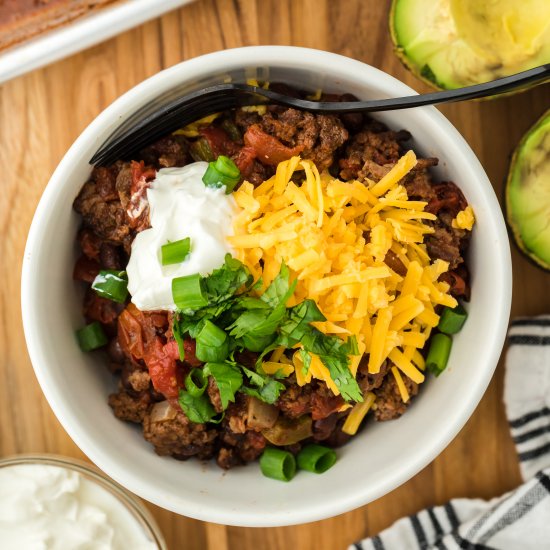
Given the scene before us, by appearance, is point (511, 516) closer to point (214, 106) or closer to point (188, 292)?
point (188, 292)

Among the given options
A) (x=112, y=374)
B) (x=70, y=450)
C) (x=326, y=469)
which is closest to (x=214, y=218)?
(x=112, y=374)

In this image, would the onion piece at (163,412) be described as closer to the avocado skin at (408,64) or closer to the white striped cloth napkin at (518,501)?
the white striped cloth napkin at (518,501)

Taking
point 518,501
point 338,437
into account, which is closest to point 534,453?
point 518,501

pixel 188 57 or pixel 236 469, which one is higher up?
pixel 188 57

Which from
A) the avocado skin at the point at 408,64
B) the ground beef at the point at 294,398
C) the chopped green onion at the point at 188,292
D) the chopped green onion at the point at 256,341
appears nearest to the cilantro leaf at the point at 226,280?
the chopped green onion at the point at 188,292

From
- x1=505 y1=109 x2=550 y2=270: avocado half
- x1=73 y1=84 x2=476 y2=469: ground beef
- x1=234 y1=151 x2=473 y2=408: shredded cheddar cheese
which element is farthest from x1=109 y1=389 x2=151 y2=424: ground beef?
x1=505 y1=109 x2=550 y2=270: avocado half

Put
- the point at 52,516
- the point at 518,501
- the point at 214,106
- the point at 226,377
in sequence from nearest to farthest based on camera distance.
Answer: the point at 226,377 → the point at 214,106 → the point at 52,516 → the point at 518,501
